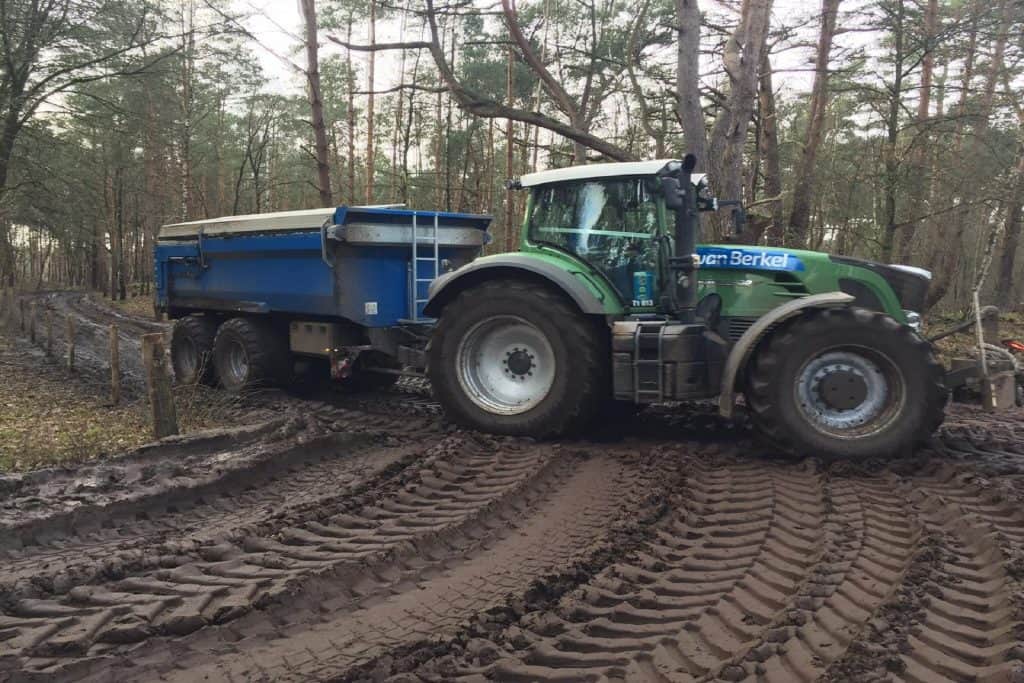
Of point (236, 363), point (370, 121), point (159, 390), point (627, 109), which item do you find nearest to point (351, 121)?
point (370, 121)

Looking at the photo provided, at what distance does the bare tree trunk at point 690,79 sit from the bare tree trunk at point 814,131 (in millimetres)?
4618

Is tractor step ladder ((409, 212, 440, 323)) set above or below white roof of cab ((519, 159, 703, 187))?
below

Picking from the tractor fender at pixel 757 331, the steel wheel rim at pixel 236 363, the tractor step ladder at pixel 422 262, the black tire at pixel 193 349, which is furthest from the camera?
the black tire at pixel 193 349

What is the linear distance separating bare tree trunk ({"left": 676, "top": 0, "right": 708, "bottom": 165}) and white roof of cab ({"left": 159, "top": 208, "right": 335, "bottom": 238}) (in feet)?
15.9

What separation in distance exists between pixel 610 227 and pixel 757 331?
148 cm

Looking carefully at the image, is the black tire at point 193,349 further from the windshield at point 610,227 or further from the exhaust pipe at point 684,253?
the exhaust pipe at point 684,253

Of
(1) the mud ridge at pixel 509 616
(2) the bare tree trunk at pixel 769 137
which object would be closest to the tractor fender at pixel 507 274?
(1) the mud ridge at pixel 509 616

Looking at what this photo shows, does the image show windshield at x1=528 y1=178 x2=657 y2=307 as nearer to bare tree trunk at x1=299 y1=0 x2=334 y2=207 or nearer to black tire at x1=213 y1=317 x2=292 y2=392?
black tire at x1=213 y1=317 x2=292 y2=392

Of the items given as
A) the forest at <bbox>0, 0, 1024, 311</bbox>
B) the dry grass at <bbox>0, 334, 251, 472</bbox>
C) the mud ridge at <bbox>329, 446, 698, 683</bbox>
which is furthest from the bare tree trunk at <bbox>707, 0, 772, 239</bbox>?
the dry grass at <bbox>0, 334, 251, 472</bbox>

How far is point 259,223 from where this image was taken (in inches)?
311

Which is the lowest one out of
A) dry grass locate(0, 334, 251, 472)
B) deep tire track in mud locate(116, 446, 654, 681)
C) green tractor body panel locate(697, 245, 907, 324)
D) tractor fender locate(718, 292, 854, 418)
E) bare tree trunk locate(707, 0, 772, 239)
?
deep tire track in mud locate(116, 446, 654, 681)

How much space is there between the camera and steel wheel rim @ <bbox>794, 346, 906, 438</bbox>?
509 cm

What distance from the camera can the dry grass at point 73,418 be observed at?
Answer: 18.9ft

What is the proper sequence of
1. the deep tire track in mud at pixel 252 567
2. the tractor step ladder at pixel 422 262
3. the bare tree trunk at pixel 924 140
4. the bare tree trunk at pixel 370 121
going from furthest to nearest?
the bare tree trunk at pixel 370 121, the bare tree trunk at pixel 924 140, the tractor step ladder at pixel 422 262, the deep tire track in mud at pixel 252 567
